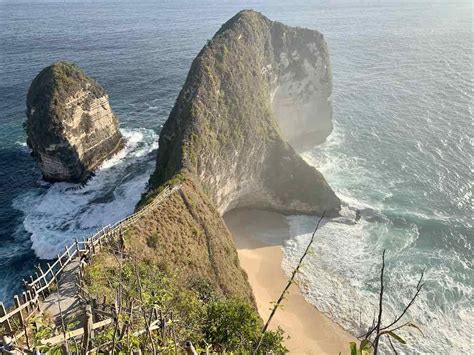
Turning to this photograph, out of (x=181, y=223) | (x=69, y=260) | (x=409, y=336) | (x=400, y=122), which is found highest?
(x=69, y=260)

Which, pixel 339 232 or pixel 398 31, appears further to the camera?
pixel 398 31

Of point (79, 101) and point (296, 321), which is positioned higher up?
point (79, 101)

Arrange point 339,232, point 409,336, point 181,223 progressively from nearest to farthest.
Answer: point 181,223 < point 409,336 < point 339,232

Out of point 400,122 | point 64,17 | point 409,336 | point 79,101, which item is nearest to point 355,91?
point 400,122

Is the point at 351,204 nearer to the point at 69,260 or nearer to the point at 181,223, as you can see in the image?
the point at 181,223

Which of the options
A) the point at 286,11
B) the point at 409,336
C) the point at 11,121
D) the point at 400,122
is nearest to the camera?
the point at 409,336

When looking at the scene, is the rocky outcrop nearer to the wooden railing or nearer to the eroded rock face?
the eroded rock face
